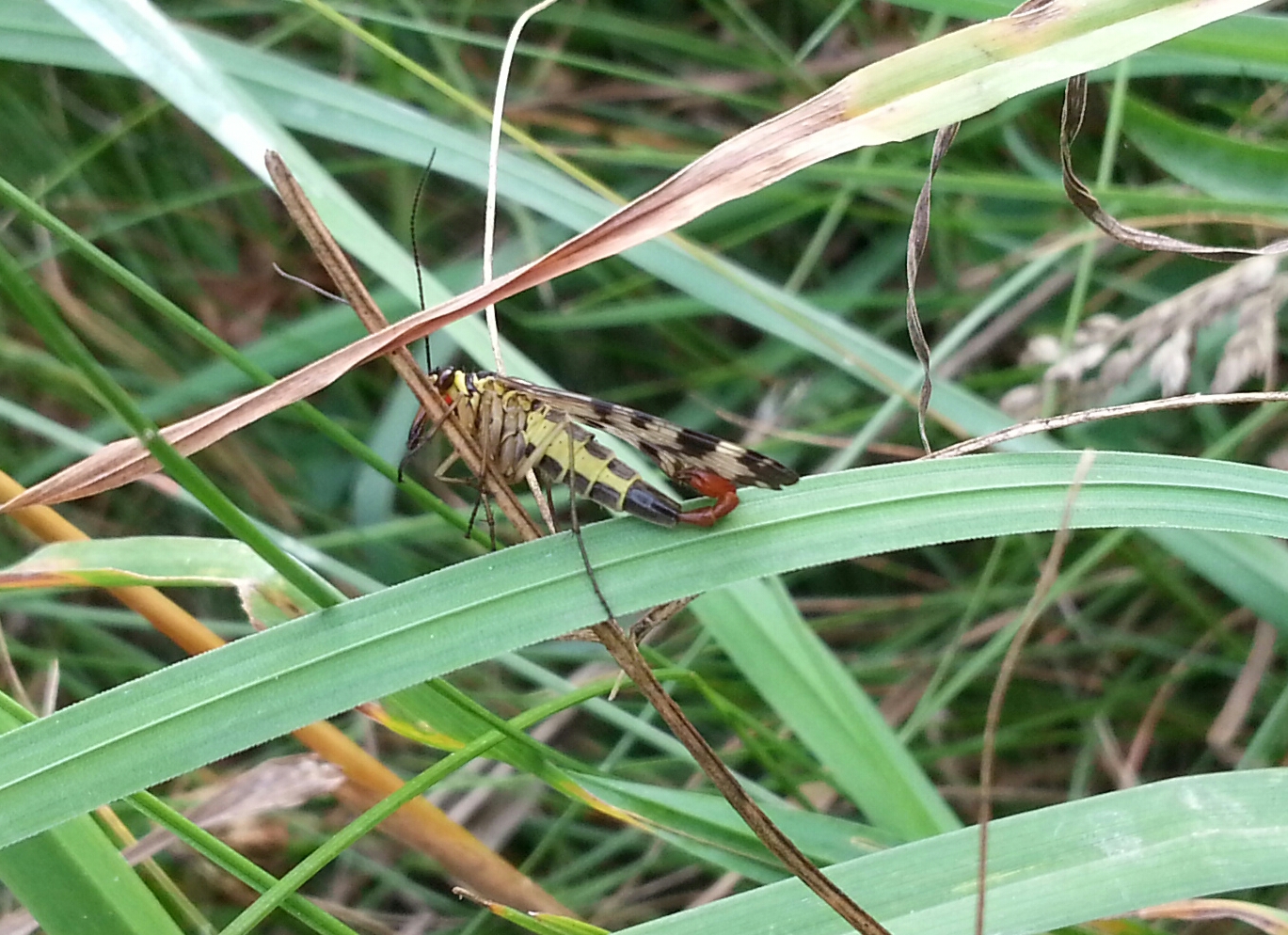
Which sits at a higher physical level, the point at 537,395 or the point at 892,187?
the point at 892,187

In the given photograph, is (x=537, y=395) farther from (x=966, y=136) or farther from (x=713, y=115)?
(x=713, y=115)

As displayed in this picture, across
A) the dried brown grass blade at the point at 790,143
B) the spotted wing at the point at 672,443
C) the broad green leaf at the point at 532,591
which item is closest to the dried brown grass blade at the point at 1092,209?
the dried brown grass blade at the point at 790,143

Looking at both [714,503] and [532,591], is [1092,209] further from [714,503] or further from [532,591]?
[532,591]

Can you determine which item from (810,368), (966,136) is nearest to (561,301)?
(810,368)

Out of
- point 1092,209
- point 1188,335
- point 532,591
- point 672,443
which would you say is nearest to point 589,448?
point 672,443

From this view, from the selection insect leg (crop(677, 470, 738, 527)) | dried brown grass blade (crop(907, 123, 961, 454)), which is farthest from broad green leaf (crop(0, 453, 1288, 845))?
dried brown grass blade (crop(907, 123, 961, 454))

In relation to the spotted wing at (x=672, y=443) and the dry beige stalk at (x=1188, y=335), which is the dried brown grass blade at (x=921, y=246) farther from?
the dry beige stalk at (x=1188, y=335)

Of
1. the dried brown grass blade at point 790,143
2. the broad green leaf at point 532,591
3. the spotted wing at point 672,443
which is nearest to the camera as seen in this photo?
the broad green leaf at point 532,591
